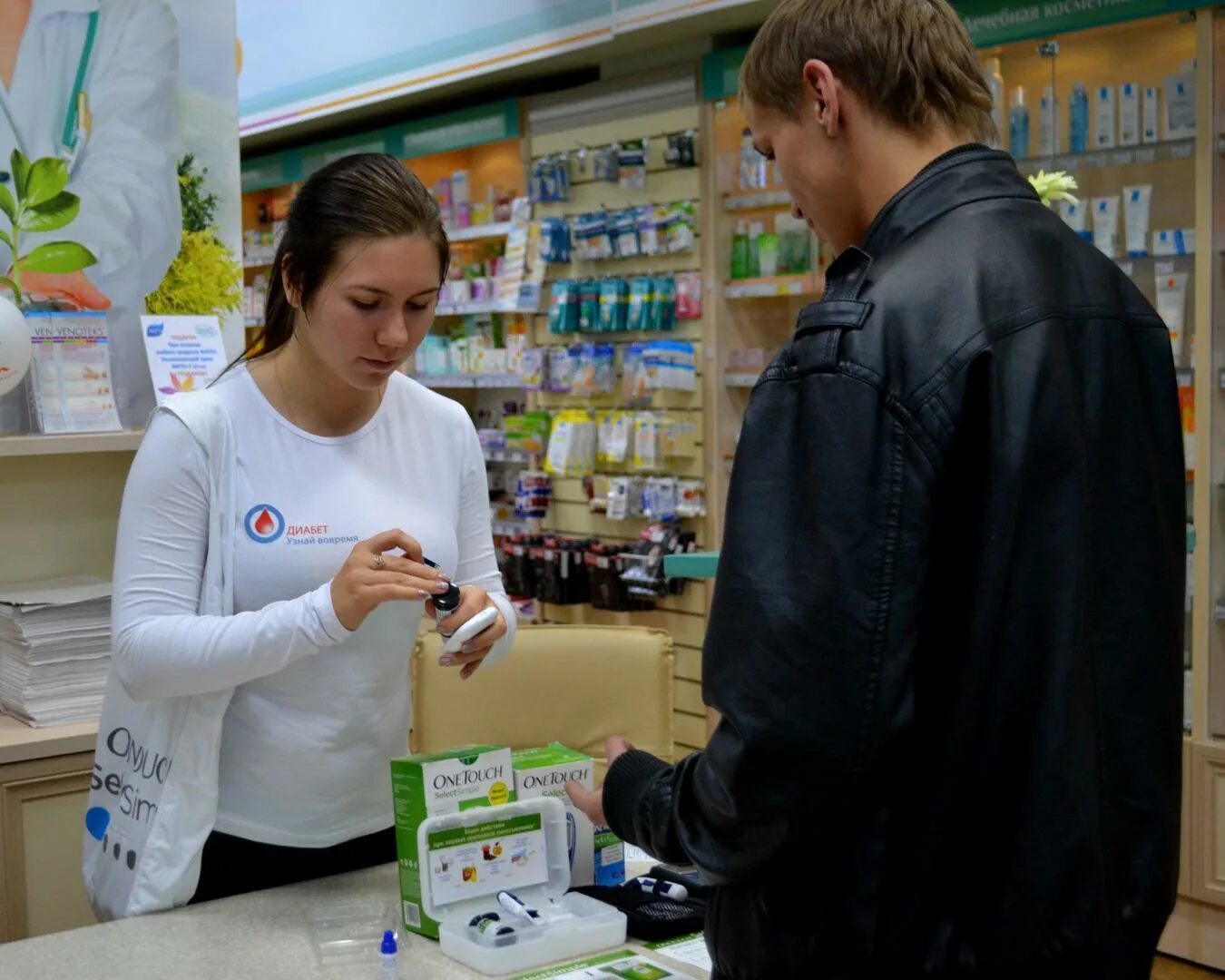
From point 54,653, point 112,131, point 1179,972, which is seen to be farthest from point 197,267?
point 1179,972

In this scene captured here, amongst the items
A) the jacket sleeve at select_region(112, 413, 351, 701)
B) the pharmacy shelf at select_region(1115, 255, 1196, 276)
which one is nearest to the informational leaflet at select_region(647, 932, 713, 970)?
the jacket sleeve at select_region(112, 413, 351, 701)

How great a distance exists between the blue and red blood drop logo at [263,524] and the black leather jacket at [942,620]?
99cm

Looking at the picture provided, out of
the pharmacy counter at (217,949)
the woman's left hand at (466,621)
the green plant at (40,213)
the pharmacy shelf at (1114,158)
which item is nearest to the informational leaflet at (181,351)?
the green plant at (40,213)

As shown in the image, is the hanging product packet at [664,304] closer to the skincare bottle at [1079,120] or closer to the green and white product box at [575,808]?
the skincare bottle at [1079,120]

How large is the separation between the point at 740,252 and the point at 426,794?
3.69 meters

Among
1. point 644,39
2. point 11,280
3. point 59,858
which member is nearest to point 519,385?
point 644,39

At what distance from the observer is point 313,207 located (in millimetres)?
1998

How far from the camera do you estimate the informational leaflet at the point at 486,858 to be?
185 cm

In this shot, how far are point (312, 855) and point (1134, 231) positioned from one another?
10.9 ft

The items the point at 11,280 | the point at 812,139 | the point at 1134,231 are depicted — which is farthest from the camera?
the point at 1134,231

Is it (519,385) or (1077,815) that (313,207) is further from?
(519,385)

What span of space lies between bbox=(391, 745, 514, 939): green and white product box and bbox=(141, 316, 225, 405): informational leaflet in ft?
5.04

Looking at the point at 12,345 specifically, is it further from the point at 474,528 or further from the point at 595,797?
the point at 595,797

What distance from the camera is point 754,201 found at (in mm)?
5078
